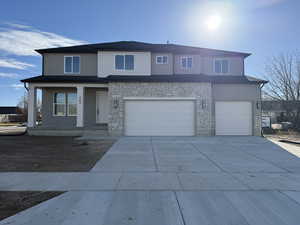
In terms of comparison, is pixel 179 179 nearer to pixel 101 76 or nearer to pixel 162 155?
pixel 162 155

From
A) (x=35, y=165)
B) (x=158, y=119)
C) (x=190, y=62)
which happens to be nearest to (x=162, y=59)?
(x=190, y=62)

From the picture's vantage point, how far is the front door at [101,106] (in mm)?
17000

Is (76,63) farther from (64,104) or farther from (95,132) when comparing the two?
(95,132)

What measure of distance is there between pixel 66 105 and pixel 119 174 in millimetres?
13067

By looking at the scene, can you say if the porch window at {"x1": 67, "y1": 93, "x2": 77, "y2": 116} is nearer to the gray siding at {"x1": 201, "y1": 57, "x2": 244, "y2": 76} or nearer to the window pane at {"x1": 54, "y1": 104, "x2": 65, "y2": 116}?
the window pane at {"x1": 54, "y1": 104, "x2": 65, "y2": 116}

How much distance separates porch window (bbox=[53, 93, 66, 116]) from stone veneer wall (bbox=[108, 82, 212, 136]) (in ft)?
17.1

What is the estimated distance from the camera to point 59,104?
17.1 meters

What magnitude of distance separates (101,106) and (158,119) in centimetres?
548

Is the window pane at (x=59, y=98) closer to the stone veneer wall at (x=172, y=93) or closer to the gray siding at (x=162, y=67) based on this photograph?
the stone veneer wall at (x=172, y=93)

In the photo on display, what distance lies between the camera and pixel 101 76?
53.8 ft

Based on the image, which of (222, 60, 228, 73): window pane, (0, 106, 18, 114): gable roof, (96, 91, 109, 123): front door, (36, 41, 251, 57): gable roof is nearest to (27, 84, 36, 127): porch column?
(36, 41, 251, 57): gable roof

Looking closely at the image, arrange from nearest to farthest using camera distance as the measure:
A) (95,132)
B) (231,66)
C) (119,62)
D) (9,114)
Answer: (95,132), (119,62), (231,66), (9,114)

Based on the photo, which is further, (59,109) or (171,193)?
(59,109)

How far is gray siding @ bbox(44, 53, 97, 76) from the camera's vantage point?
1694 centimetres
